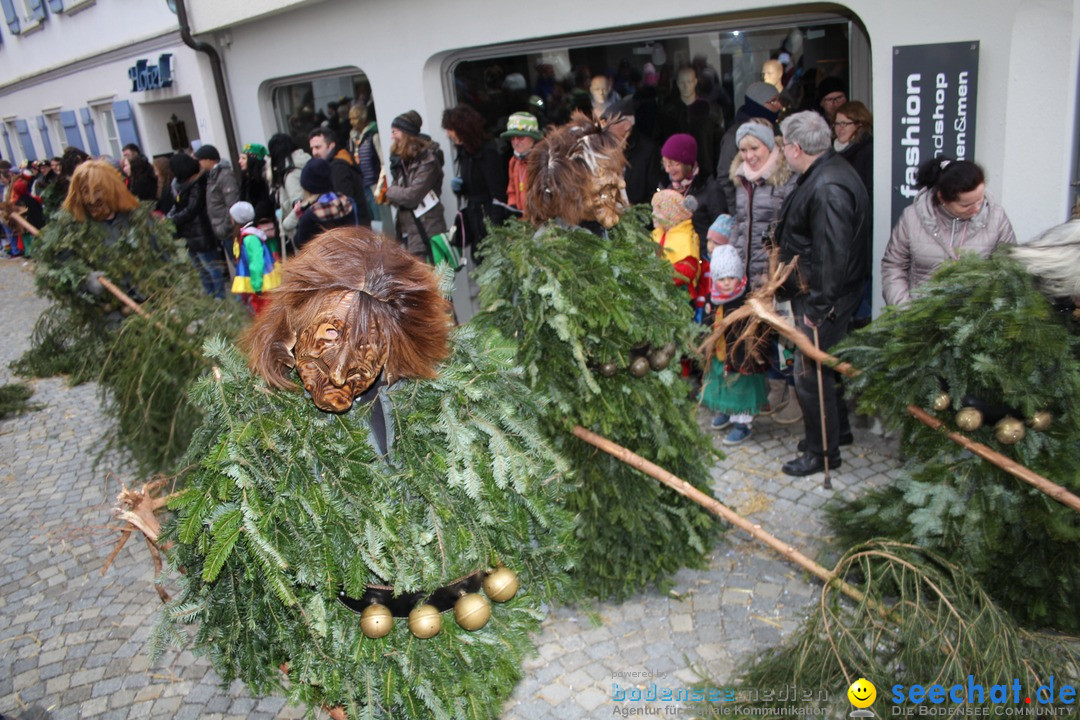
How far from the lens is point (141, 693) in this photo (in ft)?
12.8

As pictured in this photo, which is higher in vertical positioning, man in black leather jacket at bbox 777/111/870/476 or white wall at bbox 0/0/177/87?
white wall at bbox 0/0/177/87

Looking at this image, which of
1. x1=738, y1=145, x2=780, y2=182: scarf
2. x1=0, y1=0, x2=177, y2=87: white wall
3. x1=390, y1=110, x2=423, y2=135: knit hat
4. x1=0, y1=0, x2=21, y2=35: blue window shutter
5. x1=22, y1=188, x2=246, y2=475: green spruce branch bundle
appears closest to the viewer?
x1=22, y1=188, x2=246, y2=475: green spruce branch bundle

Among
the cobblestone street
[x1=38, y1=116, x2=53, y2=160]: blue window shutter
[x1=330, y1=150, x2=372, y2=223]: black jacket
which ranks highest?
[x1=38, y1=116, x2=53, y2=160]: blue window shutter

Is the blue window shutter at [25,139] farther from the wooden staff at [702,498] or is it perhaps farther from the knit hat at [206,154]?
the wooden staff at [702,498]

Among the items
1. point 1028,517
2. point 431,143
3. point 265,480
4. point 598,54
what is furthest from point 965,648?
point 598,54

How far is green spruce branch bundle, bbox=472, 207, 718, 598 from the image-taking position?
360cm

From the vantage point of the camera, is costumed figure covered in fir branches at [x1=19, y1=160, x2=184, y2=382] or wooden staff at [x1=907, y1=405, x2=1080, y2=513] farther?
costumed figure covered in fir branches at [x1=19, y1=160, x2=184, y2=382]

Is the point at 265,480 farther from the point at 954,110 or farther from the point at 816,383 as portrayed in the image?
the point at 954,110

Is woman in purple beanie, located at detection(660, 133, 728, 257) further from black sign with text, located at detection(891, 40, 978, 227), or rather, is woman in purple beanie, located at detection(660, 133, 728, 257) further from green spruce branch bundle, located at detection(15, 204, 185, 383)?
green spruce branch bundle, located at detection(15, 204, 185, 383)

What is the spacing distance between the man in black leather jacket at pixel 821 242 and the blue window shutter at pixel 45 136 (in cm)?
1880

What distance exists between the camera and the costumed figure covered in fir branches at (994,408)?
312 cm

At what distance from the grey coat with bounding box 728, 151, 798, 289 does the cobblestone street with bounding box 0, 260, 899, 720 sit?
132 centimetres

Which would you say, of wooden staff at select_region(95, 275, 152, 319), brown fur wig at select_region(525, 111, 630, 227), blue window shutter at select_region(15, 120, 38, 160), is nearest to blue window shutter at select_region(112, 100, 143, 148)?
blue window shutter at select_region(15, 120, 38, 160)

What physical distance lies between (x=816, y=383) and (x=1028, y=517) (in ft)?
6.14
